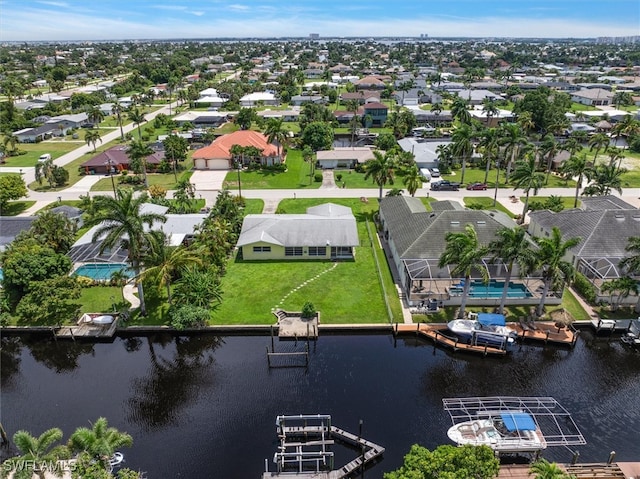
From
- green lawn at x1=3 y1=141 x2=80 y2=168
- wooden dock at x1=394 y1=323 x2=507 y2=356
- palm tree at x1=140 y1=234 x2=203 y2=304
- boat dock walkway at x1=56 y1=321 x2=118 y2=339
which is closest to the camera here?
wooden dock at x1=394 y1=323 x2=507 y2=356

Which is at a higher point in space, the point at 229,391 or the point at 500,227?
the point at 500,227

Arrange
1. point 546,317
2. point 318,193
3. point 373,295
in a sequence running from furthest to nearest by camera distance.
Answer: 1. point 318,193
2. point 373,295
3. point 546,317

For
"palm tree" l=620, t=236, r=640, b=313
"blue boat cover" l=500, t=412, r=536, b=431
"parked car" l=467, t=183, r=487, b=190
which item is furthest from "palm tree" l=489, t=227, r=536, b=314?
"parked car" l=467, t=183, r=487, b=190

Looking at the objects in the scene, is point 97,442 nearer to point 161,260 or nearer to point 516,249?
point 161,260

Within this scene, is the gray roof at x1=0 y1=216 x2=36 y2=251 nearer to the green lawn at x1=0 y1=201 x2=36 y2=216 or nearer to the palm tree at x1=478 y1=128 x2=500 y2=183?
the green lawn at x1=0 y1=201 x2=36 y2=216

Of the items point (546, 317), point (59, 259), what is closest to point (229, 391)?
point (59, 259)

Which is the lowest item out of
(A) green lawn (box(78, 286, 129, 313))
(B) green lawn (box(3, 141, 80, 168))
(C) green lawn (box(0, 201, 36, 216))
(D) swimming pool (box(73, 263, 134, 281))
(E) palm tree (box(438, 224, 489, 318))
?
(B) green lawn (box(3, 141, 80, 168))

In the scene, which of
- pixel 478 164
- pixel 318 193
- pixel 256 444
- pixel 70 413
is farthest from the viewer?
pixel 478 164

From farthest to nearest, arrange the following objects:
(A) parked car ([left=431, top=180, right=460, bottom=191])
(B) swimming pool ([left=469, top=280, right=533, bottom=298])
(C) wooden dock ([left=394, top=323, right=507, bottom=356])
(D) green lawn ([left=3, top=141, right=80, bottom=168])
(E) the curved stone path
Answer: (D) green lawn ([left=3, top=141, right=80, bottom=168]) < (A) parked car ([left=431, top=180, right=460, bottom=191]) < (B) swimming pool ([left=469, top=280, right=533, bottom=298]) < (E) the curved stone path < (C) wooden dock ([left=394, top=323, right=507, bottom=356])

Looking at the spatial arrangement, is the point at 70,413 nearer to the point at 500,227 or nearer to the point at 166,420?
the point at 166,420
